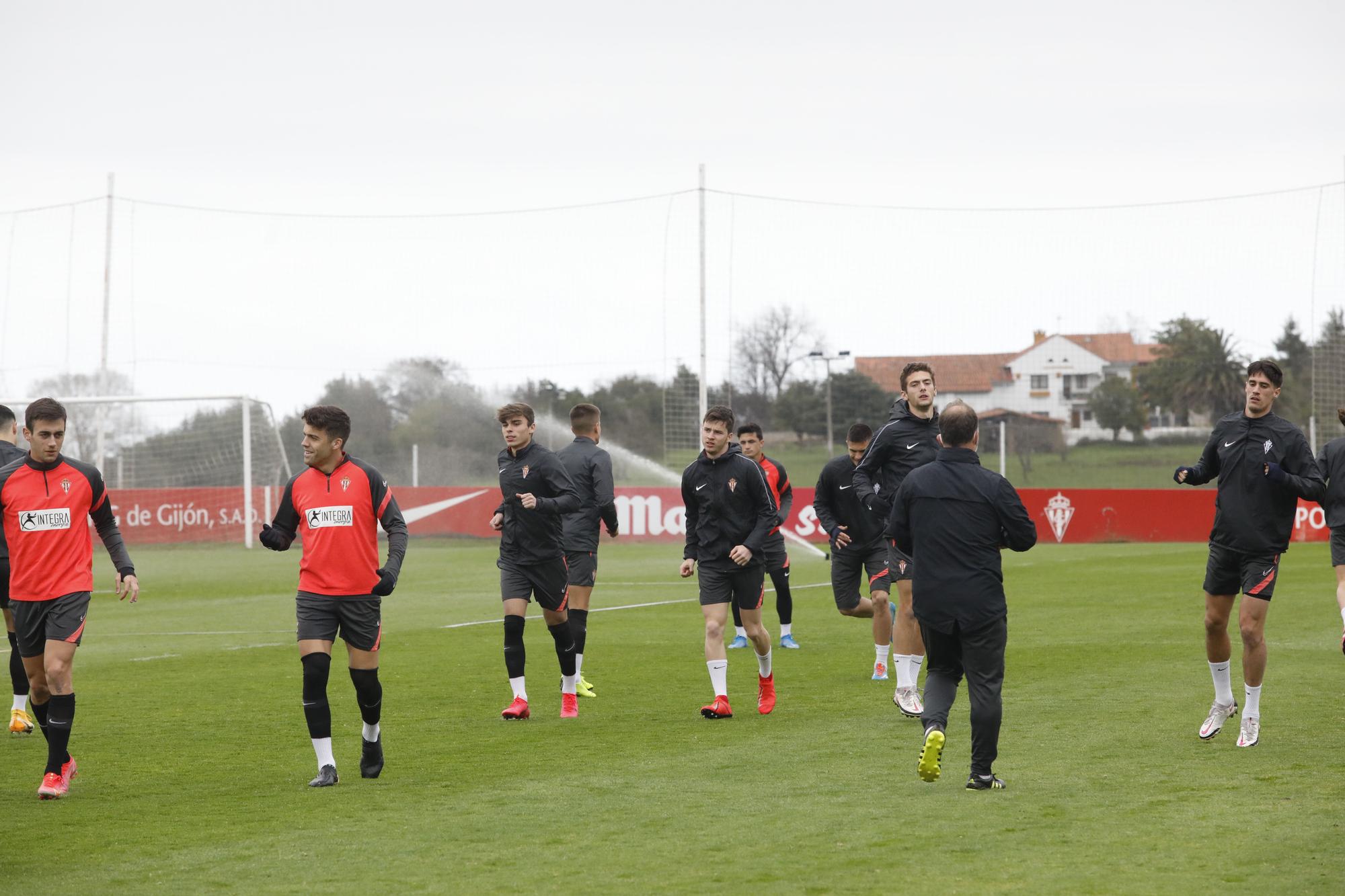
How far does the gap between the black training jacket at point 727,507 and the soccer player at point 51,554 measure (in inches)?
151

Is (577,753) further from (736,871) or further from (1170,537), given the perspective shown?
(1170,537)

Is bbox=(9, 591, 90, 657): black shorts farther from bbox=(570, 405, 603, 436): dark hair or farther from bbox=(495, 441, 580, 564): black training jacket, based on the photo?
bbox=(570, 405, 603, 436): dark hair

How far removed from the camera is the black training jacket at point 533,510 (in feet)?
33.5

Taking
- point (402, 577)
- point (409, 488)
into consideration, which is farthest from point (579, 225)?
point (402, 577)

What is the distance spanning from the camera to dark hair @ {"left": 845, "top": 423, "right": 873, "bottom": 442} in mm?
12609

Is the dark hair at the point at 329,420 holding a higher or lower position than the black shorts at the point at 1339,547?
higher

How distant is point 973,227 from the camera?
39.4m

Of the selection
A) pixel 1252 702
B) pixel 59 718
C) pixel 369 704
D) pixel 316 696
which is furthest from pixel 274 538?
pixel 1252 702

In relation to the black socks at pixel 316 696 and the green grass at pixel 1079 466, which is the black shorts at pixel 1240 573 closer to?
the black socks at pixel 316 696

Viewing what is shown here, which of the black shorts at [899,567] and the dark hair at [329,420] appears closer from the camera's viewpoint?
the dark hair at [329,420]

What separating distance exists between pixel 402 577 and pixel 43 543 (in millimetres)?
17406

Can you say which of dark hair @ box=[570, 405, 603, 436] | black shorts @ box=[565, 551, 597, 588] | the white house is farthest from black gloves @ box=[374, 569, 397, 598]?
the white house

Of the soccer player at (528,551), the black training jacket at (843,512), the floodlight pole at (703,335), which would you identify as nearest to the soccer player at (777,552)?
the black training jacket at (843,512)

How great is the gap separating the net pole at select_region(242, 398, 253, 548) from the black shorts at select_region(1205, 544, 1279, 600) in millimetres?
27260
